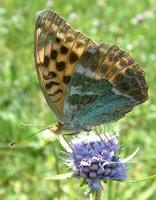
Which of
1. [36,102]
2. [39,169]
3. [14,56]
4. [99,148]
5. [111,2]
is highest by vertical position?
[111,2]

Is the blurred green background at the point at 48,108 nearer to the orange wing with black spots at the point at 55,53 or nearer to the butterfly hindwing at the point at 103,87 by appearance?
the butterfly hindwing at the point at 103,87

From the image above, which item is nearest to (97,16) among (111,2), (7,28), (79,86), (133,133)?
(111,2)

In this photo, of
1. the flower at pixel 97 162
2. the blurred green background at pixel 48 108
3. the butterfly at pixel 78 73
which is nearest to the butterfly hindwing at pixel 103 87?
the butterfly at pixel 78 73

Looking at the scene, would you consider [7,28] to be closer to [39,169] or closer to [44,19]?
[39,169]

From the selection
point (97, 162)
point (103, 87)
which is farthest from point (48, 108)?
point (97, 162)

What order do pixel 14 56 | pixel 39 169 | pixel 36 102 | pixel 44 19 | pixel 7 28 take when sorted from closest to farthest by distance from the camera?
pixel 44 19 < pixel 39 169 < pixel 36 102 < pixel 14 56 < pixel 7 28

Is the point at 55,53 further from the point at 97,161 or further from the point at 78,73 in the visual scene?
the point at 97,161
